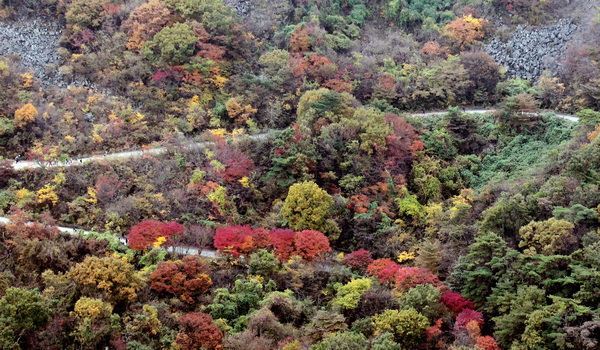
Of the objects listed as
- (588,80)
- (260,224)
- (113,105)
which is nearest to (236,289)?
(260,224)

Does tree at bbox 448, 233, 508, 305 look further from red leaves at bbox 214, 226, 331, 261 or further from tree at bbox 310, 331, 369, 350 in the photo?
red leaves at bbox 214, 226, 331, 261

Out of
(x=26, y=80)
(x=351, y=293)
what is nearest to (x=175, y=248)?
(x=351, y=293)

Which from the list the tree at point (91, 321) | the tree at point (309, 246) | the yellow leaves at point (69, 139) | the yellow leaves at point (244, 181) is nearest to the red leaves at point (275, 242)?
the tree at point (309, 246)

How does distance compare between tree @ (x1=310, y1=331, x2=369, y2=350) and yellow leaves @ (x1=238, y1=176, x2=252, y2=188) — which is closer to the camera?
tree @ (x1=310, y1=331, x2=369, y2=350)

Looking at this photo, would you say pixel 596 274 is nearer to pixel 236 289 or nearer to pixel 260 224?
pixel 236 289

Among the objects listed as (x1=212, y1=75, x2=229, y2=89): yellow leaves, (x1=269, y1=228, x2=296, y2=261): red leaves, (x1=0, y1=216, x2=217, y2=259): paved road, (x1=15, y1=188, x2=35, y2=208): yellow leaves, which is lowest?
(x1=0, y1=216, x2=217, y2=259): paved road

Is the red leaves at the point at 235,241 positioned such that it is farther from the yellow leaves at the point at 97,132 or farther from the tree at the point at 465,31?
the tree at the point at 465,31

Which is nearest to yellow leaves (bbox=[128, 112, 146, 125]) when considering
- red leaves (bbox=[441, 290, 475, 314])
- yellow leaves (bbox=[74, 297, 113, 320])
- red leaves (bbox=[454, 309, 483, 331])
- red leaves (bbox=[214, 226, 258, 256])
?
red leaves (bbox=[214, 226, 258, 256])
